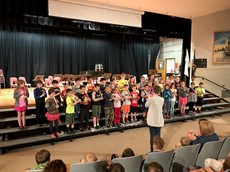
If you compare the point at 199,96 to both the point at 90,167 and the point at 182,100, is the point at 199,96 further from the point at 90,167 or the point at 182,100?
the point at 90,167

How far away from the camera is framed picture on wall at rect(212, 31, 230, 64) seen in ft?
32.9

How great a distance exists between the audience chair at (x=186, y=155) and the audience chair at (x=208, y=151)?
8 cm

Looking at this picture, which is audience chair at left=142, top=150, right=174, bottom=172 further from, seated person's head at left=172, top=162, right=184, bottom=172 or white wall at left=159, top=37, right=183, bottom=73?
white wall at left=159, top=37, right=183, bottom=73

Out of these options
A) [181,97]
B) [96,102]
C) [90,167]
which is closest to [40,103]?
[96,102]

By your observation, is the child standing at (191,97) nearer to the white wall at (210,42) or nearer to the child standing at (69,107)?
the white wall at (210,42)

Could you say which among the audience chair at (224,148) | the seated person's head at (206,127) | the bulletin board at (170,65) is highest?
the bulletin board at (170,65)

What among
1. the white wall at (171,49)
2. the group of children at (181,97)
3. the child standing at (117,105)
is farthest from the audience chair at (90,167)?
the white wall at (171,49)

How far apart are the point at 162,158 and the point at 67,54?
10669mm

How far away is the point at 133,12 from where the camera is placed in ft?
31.1

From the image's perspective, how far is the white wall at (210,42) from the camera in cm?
1017

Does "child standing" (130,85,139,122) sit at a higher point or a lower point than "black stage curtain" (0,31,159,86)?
lower

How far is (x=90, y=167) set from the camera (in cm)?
239

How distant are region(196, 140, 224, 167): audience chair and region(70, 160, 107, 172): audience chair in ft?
4.71

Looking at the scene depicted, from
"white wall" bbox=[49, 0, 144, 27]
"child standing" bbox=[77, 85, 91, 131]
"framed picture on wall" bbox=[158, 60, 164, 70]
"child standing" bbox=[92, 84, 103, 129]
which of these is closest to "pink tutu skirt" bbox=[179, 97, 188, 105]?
"child standing" bbox=[92, 84, 103, 129]
